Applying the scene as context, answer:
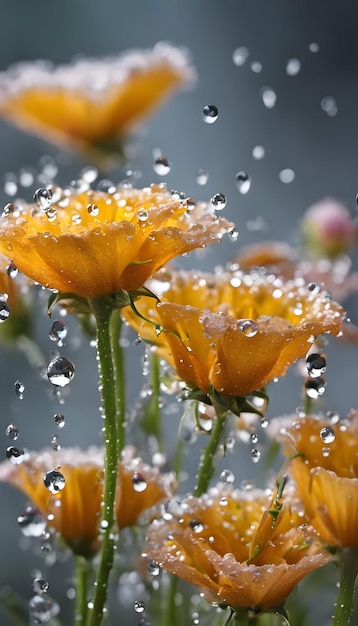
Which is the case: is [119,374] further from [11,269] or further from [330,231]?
[330,231]

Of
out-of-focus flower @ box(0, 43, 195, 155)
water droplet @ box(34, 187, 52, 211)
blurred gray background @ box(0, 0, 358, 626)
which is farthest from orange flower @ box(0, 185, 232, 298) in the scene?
blurred gray background @ box(0, 0, 358, 626)

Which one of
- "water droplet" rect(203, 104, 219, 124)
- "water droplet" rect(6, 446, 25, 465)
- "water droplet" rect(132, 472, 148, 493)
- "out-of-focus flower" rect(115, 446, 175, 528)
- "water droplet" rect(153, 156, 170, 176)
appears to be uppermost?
"water droplet" rect(203, 104, 219, 124)

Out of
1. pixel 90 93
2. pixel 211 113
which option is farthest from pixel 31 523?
pixel 90 93

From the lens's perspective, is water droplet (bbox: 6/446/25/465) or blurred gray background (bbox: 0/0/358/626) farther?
blurred gray background (bbox: 0/0/358/626)

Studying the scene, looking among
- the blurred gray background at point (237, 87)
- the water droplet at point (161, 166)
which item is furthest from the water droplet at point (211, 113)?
the blurred gray background at point (237, 87)

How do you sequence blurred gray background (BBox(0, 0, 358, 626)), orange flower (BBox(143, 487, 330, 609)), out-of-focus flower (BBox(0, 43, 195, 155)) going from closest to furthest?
1. orange flower (BBox(143, 487, 330, 609))
2. out-of-focus flower (BBox(0, 43, 195, 155))
3. blurred gray background (BBox(0, 0, 358, 626))

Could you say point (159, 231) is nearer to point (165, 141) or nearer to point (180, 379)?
point (180, 379)

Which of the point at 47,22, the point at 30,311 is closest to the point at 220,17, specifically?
the point at 47,22

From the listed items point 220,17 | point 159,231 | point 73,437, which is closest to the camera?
point 159,231

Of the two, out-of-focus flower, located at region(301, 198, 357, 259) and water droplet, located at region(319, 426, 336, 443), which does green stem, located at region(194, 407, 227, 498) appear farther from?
out-of-focus flower, located at region(301, 198, 357, 259)
